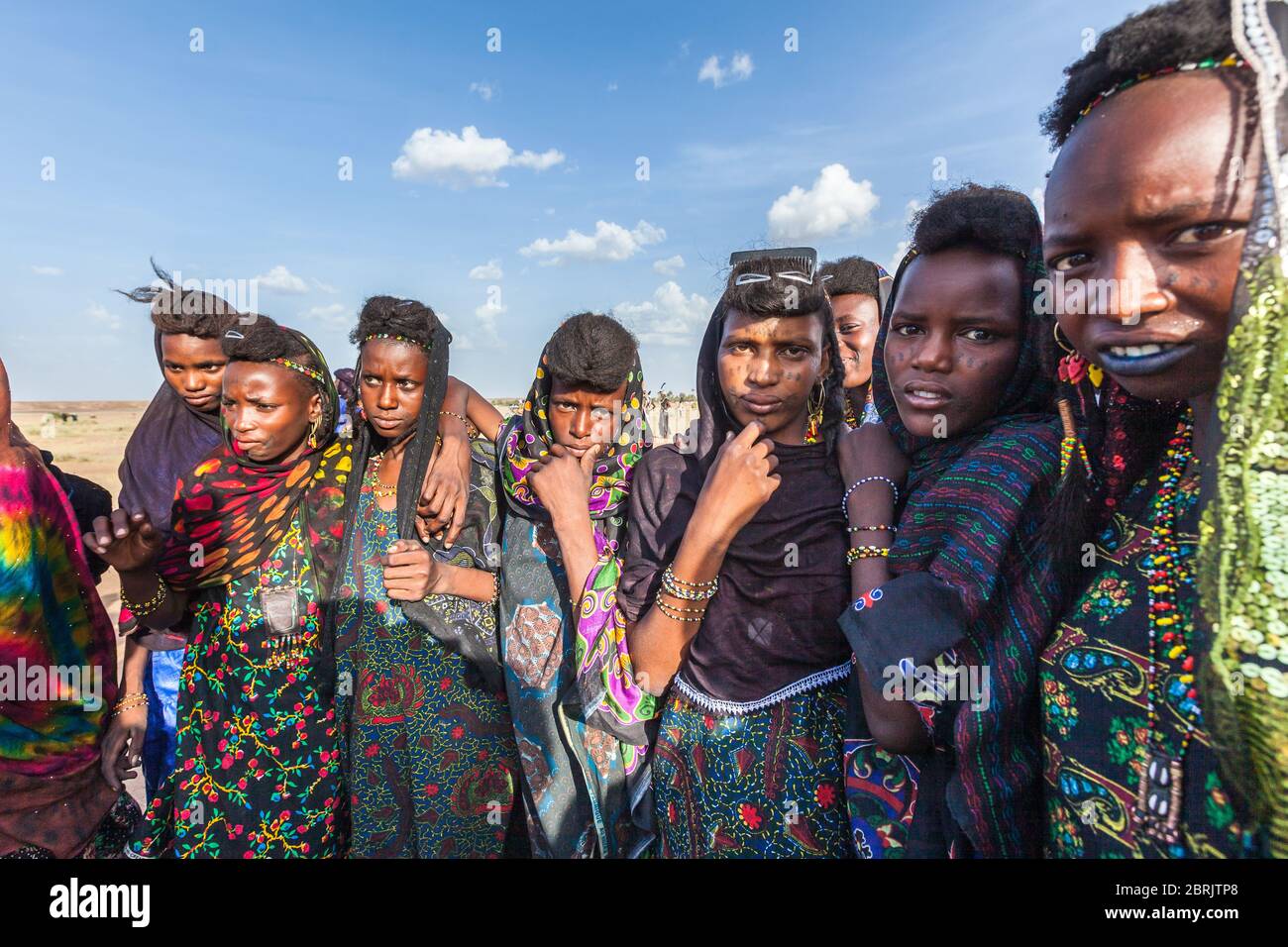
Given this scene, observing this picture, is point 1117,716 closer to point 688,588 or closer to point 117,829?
point 688,588

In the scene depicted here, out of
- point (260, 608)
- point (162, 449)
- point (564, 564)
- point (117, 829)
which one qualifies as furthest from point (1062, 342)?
point (117, 829)

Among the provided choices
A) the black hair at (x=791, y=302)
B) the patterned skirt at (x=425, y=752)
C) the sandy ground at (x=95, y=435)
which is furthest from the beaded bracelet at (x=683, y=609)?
the sandy ground at (x=95, y=435)

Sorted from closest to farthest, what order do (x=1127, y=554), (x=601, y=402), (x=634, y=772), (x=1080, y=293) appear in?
(x=1080, y=293) → (x=1127, y=554) → (x=634, y=772) → (x=601, y=402)

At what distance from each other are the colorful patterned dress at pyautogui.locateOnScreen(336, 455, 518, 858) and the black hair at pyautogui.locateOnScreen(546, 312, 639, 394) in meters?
0.77

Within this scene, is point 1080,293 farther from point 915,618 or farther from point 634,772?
point 634,772

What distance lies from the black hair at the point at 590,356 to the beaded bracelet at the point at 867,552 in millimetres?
1188

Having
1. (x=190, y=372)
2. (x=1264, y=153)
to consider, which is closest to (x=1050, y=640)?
(x=1264, y=153)

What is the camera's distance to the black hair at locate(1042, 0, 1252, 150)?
0.96 m

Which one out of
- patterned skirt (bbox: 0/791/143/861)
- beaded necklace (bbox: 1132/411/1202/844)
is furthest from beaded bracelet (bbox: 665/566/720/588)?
patterned skirt (bbox: 0/791/143/861)

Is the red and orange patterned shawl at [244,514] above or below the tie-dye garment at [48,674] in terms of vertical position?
above

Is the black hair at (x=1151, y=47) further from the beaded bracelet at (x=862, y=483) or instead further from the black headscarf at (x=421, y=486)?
the black headscarf at (x=421, y=486)

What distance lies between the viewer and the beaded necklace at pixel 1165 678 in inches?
42.1

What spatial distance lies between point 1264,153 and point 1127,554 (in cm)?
67

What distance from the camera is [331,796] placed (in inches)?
113
